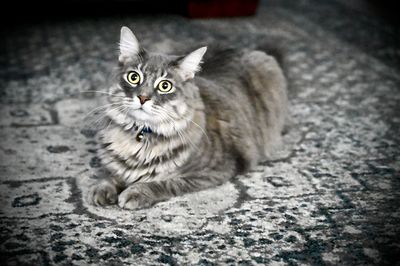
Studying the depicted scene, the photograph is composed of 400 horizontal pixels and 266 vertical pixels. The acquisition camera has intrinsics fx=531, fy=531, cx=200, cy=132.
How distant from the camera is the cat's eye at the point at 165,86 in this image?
247 centimetres

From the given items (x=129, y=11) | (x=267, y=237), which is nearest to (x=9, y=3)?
(x=129, y=11)

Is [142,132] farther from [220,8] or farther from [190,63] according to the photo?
[220,8]

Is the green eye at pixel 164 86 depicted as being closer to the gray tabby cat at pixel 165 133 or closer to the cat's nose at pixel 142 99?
the gray tabby cat at pixel 165 133

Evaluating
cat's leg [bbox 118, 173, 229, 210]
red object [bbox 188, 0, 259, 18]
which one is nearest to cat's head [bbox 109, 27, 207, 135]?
cat's leg [bbox 118, 173, 229, 210]

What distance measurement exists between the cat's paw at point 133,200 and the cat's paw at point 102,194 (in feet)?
0.18

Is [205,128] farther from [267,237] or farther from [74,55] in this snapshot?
[74,55]

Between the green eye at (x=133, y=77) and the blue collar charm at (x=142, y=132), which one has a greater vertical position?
the green eye at (x=133, y=77)

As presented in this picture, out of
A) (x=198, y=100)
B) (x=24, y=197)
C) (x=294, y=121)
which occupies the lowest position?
(x=24, y=197)

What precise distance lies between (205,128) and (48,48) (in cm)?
289

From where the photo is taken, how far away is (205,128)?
2.74m

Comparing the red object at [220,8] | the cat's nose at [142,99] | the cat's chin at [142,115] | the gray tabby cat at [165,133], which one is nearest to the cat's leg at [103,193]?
the gray tabby cat at [165,133]

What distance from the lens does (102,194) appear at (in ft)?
8.17

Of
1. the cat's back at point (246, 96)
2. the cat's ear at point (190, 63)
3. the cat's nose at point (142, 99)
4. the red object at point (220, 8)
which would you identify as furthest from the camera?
the red object at point (220, 8)

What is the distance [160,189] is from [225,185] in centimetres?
39
